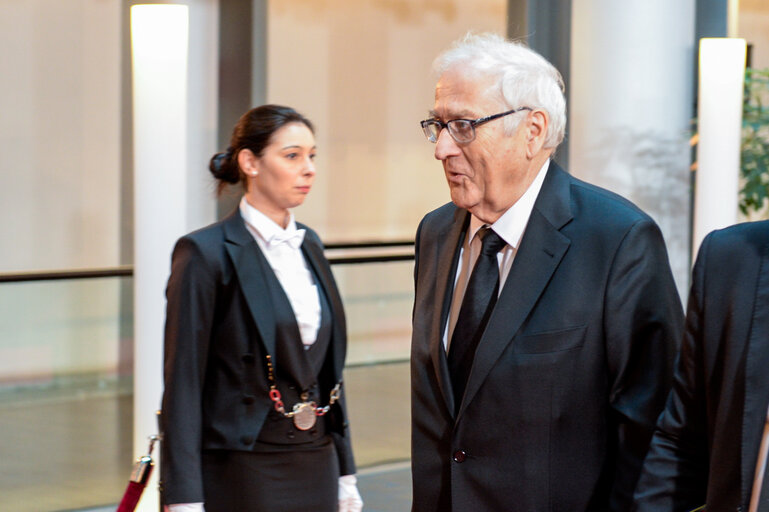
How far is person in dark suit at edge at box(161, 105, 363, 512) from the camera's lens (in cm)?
371

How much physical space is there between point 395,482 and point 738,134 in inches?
108

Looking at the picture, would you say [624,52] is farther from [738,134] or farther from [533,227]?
[533,227]

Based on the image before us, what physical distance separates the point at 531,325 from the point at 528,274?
11 cm

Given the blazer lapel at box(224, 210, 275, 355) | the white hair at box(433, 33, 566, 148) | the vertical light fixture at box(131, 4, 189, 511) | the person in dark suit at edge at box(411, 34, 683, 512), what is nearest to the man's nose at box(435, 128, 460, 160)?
the person in dark suit at edge at box(411, 34, 683, 512)

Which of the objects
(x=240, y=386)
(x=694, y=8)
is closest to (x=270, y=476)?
(x=240, y=386)

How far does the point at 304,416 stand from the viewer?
3.82 meters

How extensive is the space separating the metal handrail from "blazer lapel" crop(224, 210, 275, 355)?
4.87 metres

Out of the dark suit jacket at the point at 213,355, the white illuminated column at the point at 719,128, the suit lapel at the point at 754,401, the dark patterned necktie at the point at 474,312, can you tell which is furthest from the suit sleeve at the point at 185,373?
the white illuminated column at the point at 719,128

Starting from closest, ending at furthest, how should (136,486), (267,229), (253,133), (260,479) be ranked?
(136,486) → (260,479) → (267,229) → (253,133)

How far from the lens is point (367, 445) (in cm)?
759

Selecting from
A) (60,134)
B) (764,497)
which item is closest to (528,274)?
(764,497)

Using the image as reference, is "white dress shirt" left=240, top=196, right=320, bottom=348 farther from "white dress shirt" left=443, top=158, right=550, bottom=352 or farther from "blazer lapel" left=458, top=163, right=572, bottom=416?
"blazer lapel" left=458, top=163, right=572, bottom=416

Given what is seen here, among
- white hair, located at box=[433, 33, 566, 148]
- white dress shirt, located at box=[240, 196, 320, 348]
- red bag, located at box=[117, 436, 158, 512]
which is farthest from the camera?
white dress shirt, located at box=[240, 196, 320, 348]

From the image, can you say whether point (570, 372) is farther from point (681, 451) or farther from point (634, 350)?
point (681, 451)
